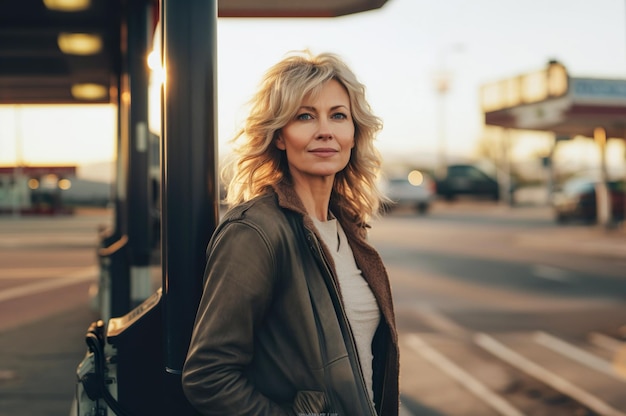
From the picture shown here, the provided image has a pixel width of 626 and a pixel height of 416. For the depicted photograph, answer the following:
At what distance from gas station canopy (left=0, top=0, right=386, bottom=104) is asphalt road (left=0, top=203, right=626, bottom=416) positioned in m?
2.69

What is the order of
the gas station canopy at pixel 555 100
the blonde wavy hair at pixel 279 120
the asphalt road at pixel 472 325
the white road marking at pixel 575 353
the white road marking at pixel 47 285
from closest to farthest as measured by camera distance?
the blonde wavy hair at pixel 279 120 → the asphalt road at pixel 472 325 → the white road marking at pixel 575 353 → the white road marking at pixel 47 285 → the gas station canopy at pixel 555 100

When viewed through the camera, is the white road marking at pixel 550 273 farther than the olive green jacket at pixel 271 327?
Yes

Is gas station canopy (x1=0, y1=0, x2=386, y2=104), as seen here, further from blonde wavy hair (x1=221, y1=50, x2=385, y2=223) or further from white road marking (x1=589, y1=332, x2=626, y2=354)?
white road marking (x1=589, y1=332, x2=626, y2=354)

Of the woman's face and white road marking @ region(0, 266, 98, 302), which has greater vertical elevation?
the woman's face

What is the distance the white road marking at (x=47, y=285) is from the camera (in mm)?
10376

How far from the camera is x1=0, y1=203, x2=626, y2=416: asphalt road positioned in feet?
16.9

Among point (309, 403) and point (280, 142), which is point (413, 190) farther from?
point (309, 403)

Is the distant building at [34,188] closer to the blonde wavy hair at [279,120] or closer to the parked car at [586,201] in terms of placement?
the parked car at [586,201]

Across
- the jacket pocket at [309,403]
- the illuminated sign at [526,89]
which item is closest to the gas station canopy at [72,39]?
the jacket pocket at [309,403]

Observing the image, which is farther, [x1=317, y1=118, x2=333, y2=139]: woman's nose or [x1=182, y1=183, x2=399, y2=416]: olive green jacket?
[x1=317, y1=118, x2=333, y2=139]: woman's nose

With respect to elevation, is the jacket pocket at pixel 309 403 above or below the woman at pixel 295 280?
below

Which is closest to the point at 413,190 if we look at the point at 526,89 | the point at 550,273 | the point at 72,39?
the point at 526,89

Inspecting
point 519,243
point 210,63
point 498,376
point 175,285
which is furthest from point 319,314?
point 519,243

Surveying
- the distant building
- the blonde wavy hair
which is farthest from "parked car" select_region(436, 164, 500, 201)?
the blonde wavy hair
